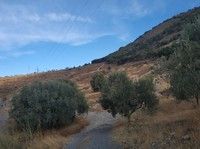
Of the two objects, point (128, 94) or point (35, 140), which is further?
point (128, 94)

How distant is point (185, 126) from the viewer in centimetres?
2342

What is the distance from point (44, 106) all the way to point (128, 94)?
866cm

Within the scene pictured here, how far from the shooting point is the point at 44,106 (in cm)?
4153

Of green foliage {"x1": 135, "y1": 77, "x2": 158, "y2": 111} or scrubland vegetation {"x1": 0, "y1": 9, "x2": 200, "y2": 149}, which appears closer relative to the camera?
scrubland vegetation {"x1": 0, "y1": 9, "x2": 200, "y2": 149}

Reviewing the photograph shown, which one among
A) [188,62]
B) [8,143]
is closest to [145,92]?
[188,62]

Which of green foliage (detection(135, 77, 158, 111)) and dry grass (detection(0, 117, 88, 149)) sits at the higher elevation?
green foliage (detection(135, 77, 158, 111))

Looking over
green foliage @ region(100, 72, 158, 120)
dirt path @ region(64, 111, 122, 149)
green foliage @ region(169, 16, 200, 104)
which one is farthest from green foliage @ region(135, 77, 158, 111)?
green foliage @ region(169, 16, 200, 104)

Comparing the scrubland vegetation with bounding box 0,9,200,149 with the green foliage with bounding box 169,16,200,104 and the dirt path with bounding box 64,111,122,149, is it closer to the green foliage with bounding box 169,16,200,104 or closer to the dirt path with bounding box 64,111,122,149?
the green foliage with bounding box 169,16,200,104

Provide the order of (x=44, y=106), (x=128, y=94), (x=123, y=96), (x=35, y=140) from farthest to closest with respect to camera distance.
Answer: (x=44, y=106) < (x=128, y=94) < (x=123, y=96) < (x=35, y=140)

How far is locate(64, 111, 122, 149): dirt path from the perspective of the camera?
25.3 meters

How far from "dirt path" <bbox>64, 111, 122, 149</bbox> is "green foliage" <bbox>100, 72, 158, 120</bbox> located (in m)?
1.96

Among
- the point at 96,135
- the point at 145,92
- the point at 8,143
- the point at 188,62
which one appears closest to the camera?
the point at 8,143

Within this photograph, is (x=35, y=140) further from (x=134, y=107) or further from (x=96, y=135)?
(x=134, y=107)

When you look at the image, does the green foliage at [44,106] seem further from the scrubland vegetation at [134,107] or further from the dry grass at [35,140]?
the dry grass at [35,140]
